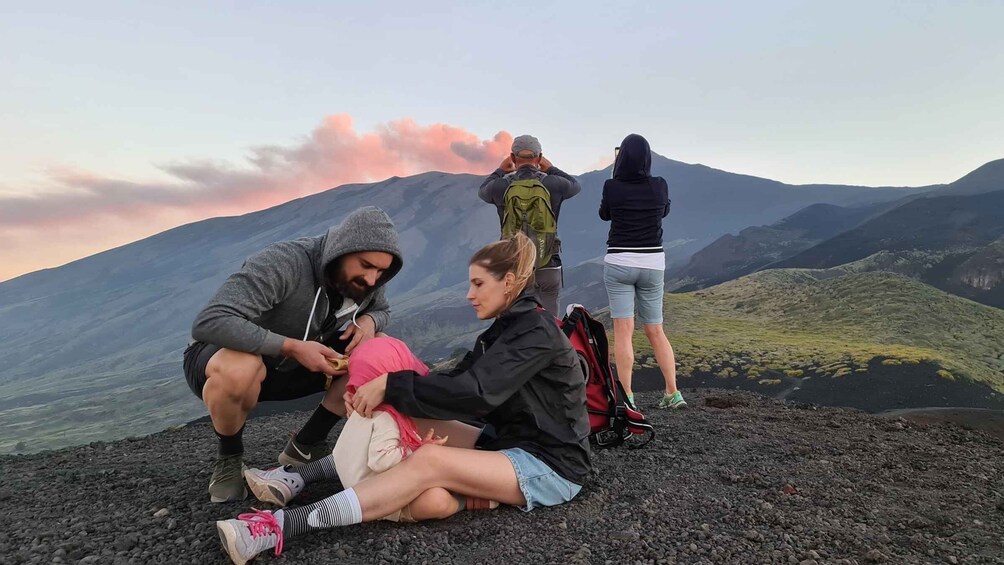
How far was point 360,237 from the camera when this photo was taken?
316 centimetres

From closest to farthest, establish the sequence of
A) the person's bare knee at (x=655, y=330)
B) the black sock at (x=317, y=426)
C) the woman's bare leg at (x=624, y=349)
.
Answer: the black sock at (x=317, y=426) → the woman's bare leg at (x=624, y=349) → the person's bare knee at (x=655, y=330)

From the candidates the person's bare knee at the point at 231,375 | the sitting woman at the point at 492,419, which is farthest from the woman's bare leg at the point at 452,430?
the person's bare knee at the point at 231,375

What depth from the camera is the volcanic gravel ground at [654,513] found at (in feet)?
8.19

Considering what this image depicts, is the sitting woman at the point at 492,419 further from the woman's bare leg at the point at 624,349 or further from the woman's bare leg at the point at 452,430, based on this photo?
the woman's bare leg at the point at 624,349

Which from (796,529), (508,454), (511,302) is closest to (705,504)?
(796,529)

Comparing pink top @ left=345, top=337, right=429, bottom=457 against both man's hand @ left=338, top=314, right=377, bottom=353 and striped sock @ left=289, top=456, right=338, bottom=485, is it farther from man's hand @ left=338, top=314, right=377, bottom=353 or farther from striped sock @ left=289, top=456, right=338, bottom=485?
striped sock @ left=289, top=456, right=338, bottom=485

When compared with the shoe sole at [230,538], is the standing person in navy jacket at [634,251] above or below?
above

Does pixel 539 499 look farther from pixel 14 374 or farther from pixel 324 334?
pixel 14 374

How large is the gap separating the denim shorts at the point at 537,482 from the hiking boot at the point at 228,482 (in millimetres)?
1753

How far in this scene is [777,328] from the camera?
1600 cm

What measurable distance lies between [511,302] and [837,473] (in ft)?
9.62

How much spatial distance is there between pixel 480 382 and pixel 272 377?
5.22ft

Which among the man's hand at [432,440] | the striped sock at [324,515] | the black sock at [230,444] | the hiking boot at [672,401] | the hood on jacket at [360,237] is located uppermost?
the hood on jacket at [360,237]

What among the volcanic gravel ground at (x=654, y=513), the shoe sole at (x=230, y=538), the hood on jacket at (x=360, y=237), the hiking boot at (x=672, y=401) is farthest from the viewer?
the hiking boot at (x=672, y=401)
